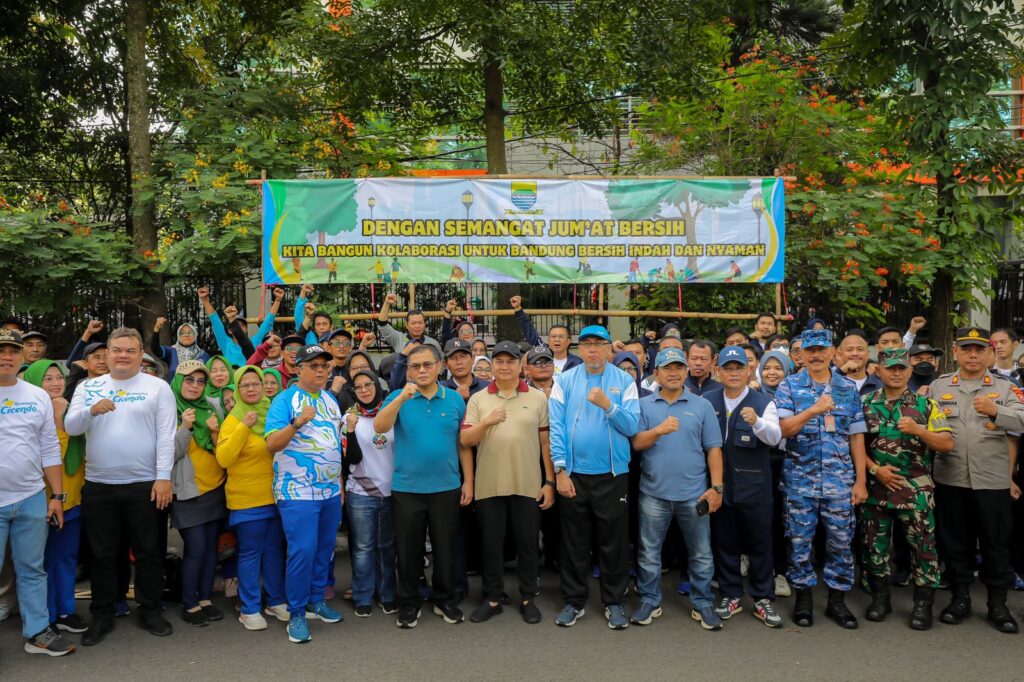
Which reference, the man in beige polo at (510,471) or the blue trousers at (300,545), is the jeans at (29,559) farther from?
the man in beige polo at (510,471)

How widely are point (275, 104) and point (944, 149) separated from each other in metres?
8.94

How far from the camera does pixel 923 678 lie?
456cm

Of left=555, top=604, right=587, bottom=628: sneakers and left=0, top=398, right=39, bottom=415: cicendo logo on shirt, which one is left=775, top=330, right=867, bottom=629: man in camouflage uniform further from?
left=0, top=398, right=39, bottom=415: cicendo logo on shirt

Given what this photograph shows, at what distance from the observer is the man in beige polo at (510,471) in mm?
5461

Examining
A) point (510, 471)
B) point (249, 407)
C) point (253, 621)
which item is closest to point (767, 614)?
point (510, 471)

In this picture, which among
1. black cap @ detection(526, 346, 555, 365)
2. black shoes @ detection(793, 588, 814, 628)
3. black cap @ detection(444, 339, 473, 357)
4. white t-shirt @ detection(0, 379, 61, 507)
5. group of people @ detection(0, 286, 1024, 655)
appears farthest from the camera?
black cap @ detection(526, 346, 555, 365)

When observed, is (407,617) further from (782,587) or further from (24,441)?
(782,587)

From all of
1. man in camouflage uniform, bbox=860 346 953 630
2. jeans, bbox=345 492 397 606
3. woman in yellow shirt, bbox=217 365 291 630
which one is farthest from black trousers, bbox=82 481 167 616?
man in camouflage uniform, bbox=860 346 953 630

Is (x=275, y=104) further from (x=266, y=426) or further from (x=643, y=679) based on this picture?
(x=643, y=679)

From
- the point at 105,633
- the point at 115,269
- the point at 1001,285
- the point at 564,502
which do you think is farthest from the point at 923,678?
the point at 1001,285

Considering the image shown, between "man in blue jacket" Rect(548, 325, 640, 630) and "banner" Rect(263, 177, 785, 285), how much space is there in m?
4.20

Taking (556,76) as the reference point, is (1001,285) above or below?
below

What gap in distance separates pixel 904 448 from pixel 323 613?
13.7ft

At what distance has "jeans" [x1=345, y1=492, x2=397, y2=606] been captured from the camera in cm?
562
